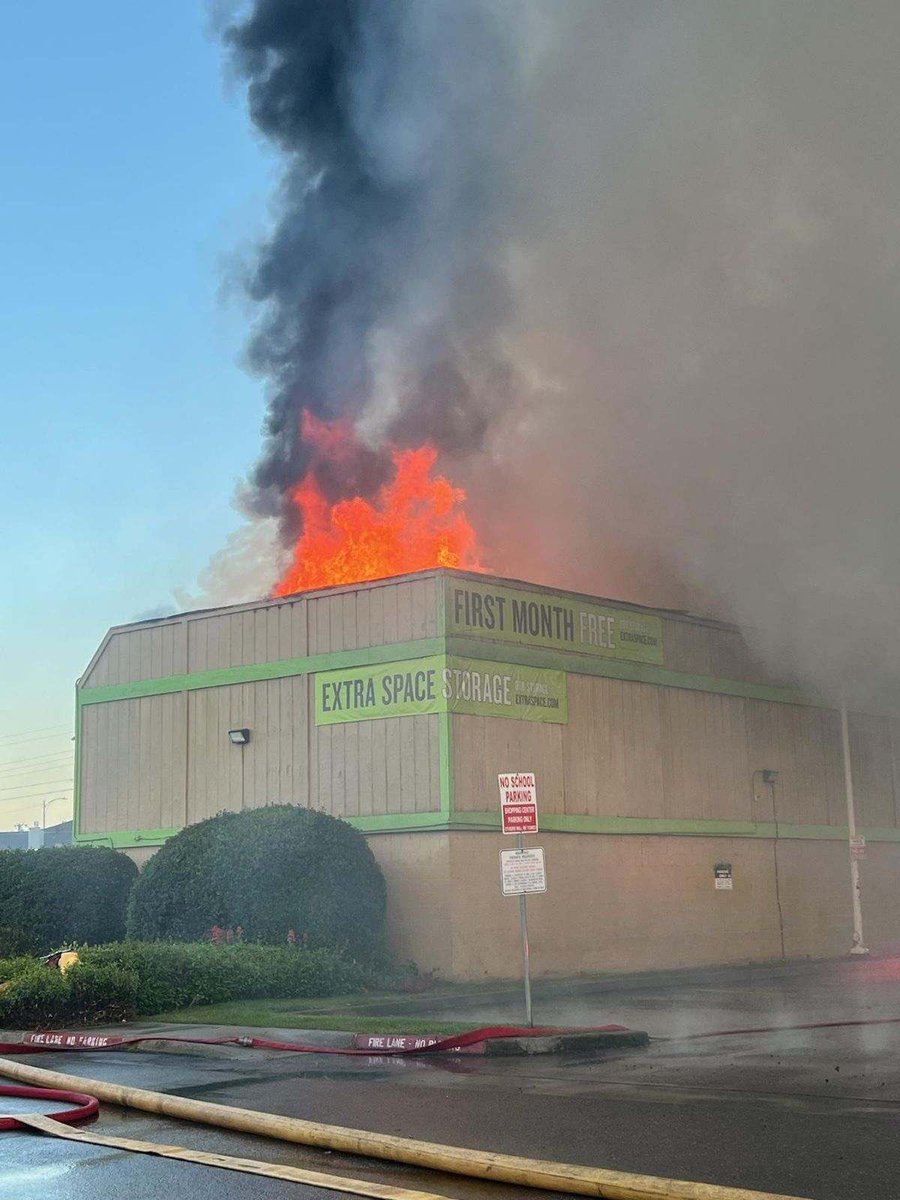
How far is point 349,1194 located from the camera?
7344 mm

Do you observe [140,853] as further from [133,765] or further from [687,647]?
[687,647]

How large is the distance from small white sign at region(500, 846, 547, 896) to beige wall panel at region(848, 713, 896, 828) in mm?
16628

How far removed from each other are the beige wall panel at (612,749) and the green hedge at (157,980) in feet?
18.5

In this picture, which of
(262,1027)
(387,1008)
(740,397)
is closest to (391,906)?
(387,1008)

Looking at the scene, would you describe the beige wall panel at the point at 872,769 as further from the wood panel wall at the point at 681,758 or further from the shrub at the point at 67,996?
the shrub at the point at 67,996

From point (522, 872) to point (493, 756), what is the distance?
7.29 m

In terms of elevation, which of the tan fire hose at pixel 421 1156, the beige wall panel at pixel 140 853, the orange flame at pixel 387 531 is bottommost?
the tan fire hose at pixel 421 1156

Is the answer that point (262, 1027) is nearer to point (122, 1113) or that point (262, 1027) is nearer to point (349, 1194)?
point (122, 1113)

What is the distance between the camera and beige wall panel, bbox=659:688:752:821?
25922mm

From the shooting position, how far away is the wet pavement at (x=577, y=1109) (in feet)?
25.4

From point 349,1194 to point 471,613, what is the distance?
15508mm

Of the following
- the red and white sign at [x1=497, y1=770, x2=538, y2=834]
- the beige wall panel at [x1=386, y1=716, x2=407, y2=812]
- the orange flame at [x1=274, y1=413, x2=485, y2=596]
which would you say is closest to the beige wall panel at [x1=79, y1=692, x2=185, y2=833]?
the orange flame at [x1=274, y1=413, x2=485, y2=596]

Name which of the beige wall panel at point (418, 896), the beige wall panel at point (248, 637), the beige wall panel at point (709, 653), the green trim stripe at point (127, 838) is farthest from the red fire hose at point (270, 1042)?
the beige wall panel at point (709, 653)

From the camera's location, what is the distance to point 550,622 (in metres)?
24.1
